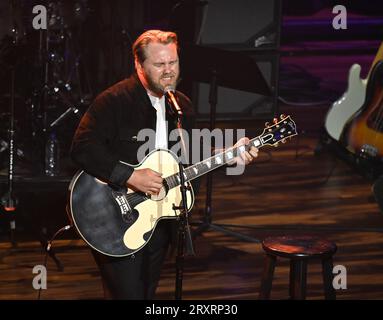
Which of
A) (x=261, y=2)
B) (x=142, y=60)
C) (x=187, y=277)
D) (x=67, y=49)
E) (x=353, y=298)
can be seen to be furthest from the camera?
(x=261, y=2)

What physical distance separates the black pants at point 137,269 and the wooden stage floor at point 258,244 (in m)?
1.26

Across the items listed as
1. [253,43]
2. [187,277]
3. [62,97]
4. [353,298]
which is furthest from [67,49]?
[353,298]

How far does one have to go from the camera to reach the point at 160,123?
4961mm

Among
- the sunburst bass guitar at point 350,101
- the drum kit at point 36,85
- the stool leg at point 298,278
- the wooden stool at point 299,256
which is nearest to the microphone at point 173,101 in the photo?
the wooden stool at point 299,256

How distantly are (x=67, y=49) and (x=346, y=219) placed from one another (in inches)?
146

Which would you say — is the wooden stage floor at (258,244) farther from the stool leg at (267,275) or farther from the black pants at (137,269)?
the black pants at (137,269)

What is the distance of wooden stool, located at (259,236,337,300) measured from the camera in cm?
498

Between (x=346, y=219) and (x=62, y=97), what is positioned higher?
(x=62, y=97)

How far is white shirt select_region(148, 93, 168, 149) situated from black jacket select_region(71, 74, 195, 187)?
0.03m

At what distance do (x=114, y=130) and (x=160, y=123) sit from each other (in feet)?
0.90

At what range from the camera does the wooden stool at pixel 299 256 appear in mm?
4984

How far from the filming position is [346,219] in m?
8.12

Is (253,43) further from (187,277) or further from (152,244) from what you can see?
(152,244)

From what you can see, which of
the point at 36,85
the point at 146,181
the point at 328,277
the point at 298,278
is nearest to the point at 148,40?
the point at 146,181
